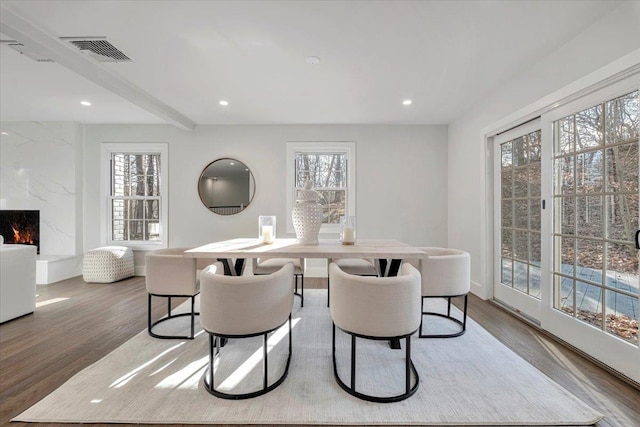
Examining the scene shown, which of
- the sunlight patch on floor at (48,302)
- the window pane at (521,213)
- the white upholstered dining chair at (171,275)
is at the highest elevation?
the window pane at (521,213)

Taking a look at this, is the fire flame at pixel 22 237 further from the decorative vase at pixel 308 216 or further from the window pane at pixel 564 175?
the window pane at pixel 564 175

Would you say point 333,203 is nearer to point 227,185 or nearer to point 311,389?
point 227,185

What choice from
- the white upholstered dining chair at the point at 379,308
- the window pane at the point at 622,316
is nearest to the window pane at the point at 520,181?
the window pane at the point at 622,316

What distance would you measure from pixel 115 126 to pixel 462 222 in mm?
5366

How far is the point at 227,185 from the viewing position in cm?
438

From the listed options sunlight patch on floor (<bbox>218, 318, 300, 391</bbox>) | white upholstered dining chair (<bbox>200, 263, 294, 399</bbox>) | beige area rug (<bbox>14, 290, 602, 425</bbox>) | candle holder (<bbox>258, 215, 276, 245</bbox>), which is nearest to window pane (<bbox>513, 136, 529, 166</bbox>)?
beige area rug (<bbox>14, 290, 602, 425</bbox>)

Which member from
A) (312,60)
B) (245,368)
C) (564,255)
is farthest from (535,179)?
(245,368)

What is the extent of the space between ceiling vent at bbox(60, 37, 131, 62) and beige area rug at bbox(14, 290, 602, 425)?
2.35 meters

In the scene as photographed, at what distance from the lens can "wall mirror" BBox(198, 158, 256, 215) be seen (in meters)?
4.38

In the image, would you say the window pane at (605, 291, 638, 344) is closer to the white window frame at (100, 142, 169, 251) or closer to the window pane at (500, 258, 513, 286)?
the window pane at (500, 258, 513, 286)

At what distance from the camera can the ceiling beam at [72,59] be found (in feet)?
6.23

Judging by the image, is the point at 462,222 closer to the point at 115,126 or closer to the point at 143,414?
the point at 143,414

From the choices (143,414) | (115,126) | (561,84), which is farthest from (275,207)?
(561,84)

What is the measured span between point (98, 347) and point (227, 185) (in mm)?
2674
